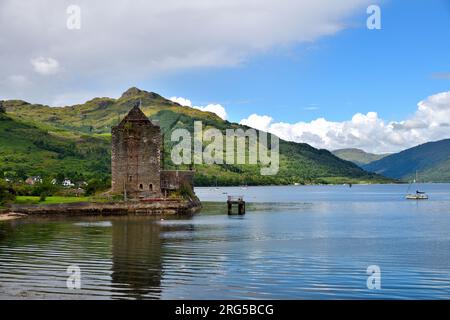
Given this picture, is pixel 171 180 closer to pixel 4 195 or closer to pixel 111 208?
pixel 111 208

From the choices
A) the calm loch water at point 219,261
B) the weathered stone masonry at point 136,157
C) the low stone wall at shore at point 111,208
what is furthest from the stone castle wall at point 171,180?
the calm loch water at point 219,261

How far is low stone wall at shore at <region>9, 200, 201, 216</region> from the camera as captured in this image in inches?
2574

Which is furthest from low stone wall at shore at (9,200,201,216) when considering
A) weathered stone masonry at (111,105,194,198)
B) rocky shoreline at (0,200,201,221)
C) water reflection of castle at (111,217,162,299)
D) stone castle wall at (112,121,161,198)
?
water reflection of castle at (111,217,162,299)

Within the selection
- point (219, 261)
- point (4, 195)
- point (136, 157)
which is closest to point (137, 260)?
point (219, 261)

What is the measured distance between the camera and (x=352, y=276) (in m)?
26.8

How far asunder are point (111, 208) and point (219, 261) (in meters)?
38.6

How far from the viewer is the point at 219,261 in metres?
31.7

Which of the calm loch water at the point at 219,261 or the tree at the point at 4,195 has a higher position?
the tree at the point at 4,195

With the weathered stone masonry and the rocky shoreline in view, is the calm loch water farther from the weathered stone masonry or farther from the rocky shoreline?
the weathered stone masonry

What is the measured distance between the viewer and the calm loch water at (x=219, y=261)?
76.6ft

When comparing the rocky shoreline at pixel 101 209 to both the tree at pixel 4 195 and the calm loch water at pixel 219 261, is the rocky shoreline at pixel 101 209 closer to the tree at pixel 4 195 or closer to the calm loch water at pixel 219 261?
the tree at pixel 4 195
